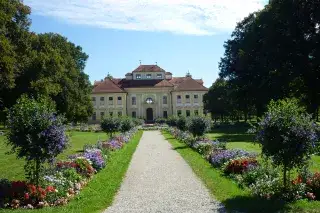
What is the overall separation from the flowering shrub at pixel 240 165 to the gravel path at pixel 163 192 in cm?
123

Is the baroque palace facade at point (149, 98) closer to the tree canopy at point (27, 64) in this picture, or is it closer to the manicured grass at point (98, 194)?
the tree canopy at point (27, 64)

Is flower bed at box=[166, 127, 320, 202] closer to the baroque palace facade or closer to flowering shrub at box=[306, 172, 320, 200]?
flowering shrub at box=[306, 172, 320, 200]

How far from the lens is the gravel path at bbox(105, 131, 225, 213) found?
9352 millimetres

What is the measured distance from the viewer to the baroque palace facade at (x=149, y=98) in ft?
290

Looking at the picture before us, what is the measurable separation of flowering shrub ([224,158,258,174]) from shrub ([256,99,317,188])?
9.14 feet

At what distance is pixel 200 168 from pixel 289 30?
69.3 ft

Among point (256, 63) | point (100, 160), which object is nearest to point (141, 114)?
point (256, 63)

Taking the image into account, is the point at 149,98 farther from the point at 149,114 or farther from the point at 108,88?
the point at 108,88

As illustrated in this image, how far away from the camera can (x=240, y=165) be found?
13609 mm

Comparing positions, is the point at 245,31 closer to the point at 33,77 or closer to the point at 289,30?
the point at 289,30

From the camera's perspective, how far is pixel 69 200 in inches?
404

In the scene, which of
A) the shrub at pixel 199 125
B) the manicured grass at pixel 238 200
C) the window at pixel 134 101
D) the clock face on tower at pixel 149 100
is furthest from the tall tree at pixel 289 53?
the window at pixel 134 101

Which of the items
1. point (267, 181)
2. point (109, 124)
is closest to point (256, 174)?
point (267, 181)

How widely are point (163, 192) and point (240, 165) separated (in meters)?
3.46
